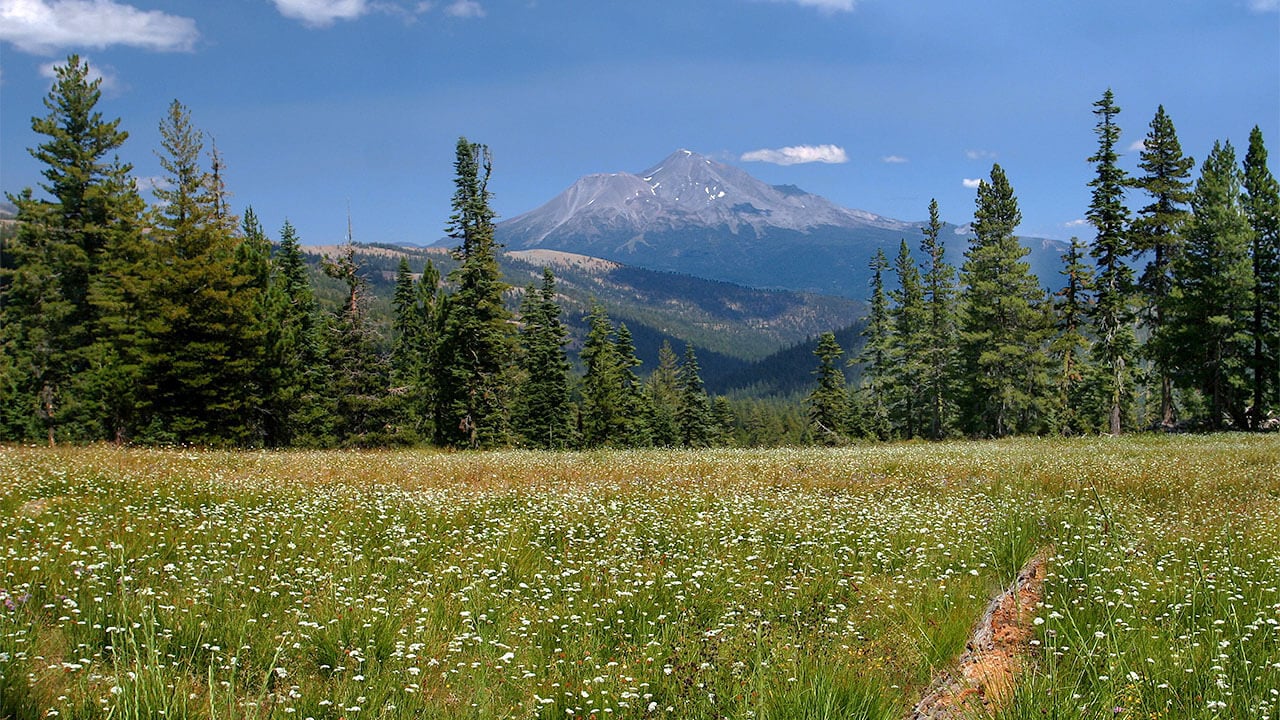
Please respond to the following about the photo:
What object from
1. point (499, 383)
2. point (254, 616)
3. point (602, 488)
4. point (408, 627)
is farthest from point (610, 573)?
point (499, 383)

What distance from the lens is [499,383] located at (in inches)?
1642

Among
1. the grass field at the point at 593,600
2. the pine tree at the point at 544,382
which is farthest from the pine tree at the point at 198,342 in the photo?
the pine tree at the point at 544,382

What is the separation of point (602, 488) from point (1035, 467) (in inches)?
438

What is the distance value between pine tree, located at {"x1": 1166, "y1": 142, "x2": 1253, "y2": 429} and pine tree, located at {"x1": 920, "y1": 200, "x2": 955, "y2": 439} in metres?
14.9

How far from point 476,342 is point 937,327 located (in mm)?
33902

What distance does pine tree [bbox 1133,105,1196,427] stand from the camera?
36.1m

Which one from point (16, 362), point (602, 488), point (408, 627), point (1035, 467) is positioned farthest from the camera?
point (16, 362)

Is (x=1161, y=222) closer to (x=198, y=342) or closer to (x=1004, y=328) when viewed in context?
(x=1004, y=328)

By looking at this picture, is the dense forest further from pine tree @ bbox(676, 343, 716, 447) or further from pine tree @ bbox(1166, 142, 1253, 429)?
pine tree @ bbox(676, 343, 716, 447)

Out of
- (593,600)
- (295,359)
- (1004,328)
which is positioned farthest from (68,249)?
(1004,328)

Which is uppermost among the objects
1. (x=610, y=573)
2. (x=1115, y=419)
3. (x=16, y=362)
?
(x=16, y=362)

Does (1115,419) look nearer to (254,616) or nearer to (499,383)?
(499,383)

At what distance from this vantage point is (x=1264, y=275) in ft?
116

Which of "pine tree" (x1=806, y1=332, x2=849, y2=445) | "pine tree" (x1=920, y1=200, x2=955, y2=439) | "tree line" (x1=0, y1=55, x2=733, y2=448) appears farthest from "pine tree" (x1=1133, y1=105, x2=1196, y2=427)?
"tree line" (x1=0, y1=55, x2=733, y2=448)
